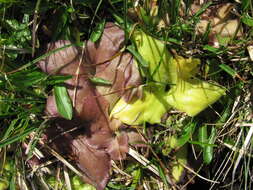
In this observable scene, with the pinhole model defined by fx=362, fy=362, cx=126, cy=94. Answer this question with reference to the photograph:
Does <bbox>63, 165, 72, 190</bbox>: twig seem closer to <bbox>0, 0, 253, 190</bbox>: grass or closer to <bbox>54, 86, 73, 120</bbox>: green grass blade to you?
<bbox>0, 0, 253, 190</bbox>: grass

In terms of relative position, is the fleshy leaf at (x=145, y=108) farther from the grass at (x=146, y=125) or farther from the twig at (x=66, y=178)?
the twig at (x=66, y=178)

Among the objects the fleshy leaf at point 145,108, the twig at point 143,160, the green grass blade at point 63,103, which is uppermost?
the green grass blade at point 63,103

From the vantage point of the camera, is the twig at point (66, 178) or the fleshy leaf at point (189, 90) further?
the twig at point (66, 178)

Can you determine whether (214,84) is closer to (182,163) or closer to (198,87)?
(198,87)

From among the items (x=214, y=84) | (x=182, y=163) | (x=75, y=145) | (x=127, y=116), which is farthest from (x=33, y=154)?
(x=214, y=84)

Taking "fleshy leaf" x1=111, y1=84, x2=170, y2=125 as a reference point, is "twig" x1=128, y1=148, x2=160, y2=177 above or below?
below

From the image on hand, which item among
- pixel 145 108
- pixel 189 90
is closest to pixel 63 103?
pixel 145 108

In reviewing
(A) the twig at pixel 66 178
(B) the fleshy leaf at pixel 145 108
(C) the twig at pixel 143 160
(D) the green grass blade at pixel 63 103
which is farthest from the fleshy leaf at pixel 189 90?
(A) the twig at pixel 66 178

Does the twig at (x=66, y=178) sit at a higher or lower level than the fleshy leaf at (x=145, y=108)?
lower

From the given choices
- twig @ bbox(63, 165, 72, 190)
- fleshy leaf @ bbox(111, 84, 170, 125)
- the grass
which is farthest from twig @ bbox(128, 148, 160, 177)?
twig @ bbox(63, 165, 72, 190)

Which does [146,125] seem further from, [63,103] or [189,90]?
[63,103]
